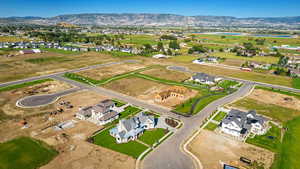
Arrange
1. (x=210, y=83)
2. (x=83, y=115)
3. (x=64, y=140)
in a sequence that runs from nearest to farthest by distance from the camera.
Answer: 1. (x=64, y=140)
2. (x=83, y=115)
3. (x=210, y=83)

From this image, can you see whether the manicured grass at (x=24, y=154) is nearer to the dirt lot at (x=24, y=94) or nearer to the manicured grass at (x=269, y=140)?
the dirt lot at (x=24, y=94)

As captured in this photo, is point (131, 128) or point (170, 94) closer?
point (131, 128)

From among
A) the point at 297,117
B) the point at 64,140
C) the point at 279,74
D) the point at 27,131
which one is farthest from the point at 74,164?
the point at 279,74

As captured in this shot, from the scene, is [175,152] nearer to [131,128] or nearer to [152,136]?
[152,136]

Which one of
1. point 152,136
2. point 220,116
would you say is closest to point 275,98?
point 220,116

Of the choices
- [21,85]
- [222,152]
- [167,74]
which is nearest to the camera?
[222,152]

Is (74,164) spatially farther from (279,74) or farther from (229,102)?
(279,74)

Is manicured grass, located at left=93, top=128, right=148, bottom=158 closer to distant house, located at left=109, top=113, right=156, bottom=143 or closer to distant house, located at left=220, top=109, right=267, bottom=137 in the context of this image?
distant house, located at left=109, top=113, right=156, bottom=143
